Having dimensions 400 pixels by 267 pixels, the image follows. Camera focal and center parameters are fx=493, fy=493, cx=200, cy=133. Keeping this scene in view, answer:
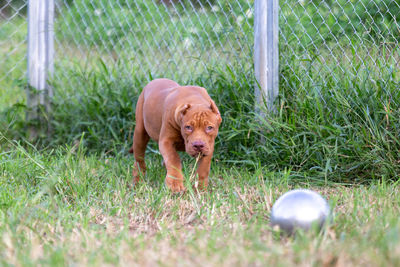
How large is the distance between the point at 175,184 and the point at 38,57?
3.08 m

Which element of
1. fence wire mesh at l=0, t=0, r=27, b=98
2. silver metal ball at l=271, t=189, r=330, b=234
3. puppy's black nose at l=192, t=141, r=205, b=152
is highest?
fence wire mesh at l=0, t=0, r=27, b=98

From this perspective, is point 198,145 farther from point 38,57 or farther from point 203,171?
point 38,57

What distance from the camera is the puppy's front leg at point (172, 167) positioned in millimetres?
3418

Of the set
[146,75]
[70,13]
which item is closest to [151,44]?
[146,75]

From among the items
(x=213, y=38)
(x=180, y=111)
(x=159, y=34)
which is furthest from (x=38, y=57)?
(x=180, y=111)

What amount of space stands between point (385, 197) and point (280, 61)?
1.73 m

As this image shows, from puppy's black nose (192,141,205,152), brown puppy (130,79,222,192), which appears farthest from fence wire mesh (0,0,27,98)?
puppy's black nose (192,141,205,152)

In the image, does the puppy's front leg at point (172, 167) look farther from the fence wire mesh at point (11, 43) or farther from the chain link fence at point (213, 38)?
the fence wire mesh at point (11, 43)

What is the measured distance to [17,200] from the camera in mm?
3002

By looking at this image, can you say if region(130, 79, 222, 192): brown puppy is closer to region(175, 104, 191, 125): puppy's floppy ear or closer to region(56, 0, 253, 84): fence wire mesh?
region(175, 104, 191, 125): puppy's floppy ear

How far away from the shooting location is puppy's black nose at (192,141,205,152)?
333 cm

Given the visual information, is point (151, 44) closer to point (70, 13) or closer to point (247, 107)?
point (70, 13)

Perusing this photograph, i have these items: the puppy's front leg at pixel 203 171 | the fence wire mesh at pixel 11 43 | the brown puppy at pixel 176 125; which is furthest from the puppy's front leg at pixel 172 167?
the fence wire mesh at pixel 11 43

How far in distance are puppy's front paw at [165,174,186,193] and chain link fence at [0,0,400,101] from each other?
1.46 m
